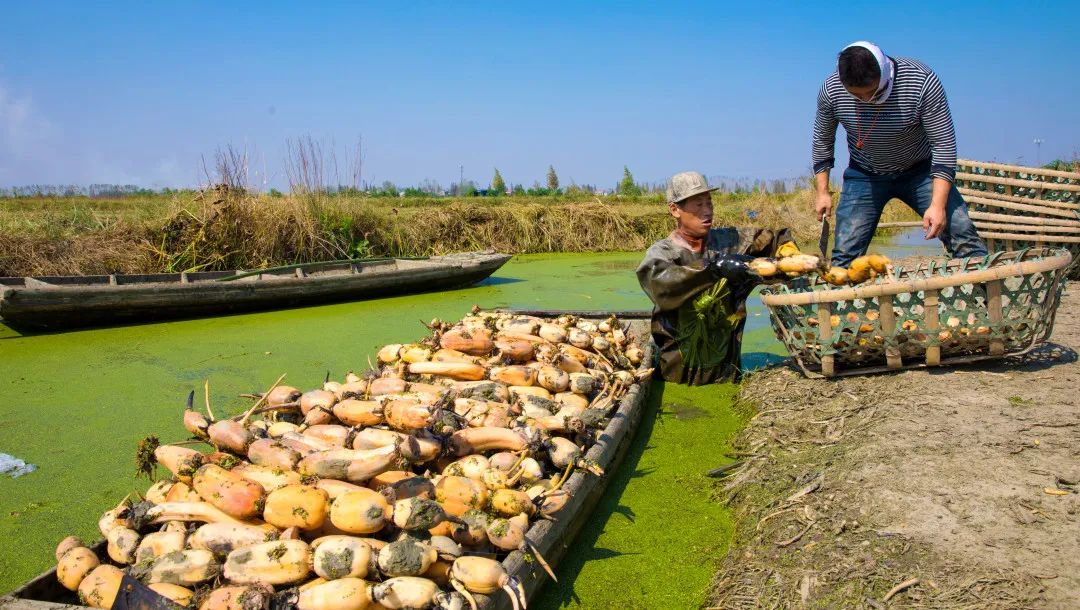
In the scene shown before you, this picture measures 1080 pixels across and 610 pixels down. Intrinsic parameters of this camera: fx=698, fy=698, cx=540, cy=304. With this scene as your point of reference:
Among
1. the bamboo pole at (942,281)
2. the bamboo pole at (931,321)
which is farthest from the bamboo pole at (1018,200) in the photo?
the bamboo pole at (931,321)

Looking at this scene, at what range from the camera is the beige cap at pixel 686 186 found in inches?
148

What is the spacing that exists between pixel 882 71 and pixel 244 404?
391 centimetres

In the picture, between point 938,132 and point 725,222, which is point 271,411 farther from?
point 725,222

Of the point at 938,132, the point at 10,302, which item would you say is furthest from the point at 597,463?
the point at 10,302

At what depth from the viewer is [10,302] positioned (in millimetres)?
5742

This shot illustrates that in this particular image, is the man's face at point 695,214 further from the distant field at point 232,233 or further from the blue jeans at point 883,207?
the distant field at point 232,233

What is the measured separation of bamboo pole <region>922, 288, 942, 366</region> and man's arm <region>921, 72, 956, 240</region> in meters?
Answer: 0.63

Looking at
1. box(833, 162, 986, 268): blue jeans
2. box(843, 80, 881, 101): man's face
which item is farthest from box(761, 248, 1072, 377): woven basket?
box(843, 80, 881, 101): man's face

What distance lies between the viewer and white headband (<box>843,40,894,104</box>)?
3.33m

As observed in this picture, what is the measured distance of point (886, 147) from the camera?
375cm

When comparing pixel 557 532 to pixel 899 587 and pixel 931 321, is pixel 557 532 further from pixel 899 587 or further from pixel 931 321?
pixel 931 321

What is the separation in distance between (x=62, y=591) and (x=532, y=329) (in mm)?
2407

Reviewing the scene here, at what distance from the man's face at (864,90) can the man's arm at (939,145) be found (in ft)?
0.81

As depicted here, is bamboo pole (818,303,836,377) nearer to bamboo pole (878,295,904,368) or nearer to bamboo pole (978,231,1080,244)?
bamboo pole (878,295,904,368)
